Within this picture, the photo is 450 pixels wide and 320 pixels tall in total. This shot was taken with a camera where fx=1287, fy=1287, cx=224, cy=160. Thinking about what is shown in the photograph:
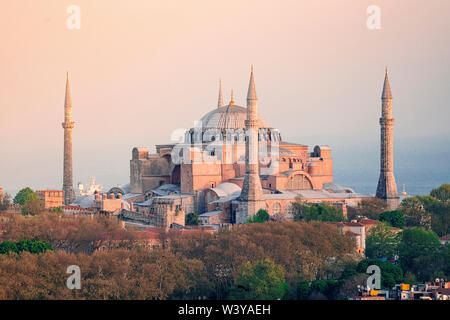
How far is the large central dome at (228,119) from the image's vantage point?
58000mm

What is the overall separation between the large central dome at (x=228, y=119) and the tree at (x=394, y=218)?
9702 mm

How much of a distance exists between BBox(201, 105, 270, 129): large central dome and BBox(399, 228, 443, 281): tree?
47.4ft

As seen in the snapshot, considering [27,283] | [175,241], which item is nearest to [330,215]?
[175,241]

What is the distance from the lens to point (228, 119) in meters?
58.3

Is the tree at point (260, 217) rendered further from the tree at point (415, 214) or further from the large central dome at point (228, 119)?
the large central dome at point (228, 119)

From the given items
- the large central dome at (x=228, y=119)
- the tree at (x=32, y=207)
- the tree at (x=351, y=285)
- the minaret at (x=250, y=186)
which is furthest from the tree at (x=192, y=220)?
the tree at (x=351, y=285)

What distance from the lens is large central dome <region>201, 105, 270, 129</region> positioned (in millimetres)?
Answer: 58000

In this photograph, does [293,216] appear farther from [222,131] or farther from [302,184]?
[222,131]

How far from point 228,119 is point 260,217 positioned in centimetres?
1016

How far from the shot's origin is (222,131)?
57.5 m

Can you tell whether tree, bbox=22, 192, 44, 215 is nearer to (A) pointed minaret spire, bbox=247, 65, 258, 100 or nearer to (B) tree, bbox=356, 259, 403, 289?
(A) pointed minaret spire, bbox=247, 65, 258, 100

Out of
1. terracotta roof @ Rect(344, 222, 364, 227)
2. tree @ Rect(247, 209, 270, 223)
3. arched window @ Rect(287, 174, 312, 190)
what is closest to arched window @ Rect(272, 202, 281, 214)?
tree @ Rect(247, 209, 270, 223)
